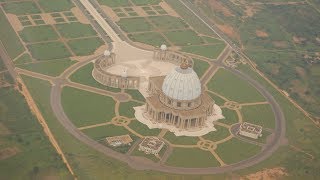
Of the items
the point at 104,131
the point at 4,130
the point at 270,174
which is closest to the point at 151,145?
the point at 104,131

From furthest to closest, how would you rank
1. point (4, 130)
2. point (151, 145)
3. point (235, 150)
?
point (235, 150) → point (4, 130) → point (151, 145)

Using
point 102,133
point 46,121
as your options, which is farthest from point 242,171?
point 46,121

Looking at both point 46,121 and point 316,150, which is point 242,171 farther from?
point 46,121

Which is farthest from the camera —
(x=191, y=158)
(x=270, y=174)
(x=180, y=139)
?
(x=180, y=139)

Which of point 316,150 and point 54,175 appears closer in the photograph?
point 54,175

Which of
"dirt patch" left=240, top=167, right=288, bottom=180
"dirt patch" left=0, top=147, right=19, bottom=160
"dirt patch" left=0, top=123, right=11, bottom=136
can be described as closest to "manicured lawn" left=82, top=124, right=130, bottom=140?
"dirt patch" left=0, top=147, right=19, bottom=160

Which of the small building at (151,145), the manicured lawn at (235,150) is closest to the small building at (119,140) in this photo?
the small building at (151,145)

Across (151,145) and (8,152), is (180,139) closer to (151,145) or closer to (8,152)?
(151,145)
